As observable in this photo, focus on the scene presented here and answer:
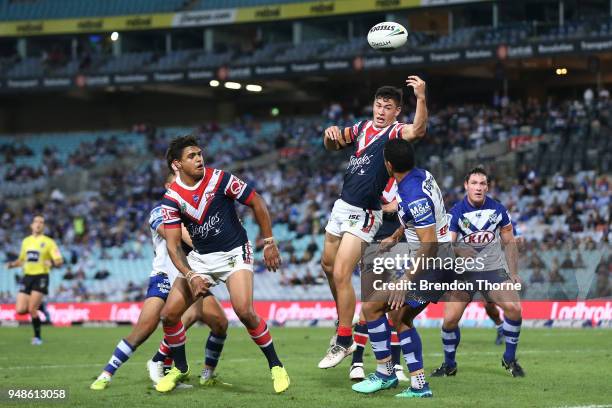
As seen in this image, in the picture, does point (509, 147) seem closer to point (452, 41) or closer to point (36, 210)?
point (452, 41)

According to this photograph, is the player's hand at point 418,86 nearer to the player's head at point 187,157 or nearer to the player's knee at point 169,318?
the player's head at point 187,157

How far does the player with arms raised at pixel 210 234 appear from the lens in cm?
1091

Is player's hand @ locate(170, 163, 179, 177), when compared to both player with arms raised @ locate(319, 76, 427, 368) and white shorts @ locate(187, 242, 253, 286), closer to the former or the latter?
white shorts @ locate(187, 242, 253, 286)

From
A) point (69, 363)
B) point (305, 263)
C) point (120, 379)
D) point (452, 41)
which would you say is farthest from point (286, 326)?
point (452, 41)

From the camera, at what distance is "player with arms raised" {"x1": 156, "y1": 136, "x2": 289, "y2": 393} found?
10914mm

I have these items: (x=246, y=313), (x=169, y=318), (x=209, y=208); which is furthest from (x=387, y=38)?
(x=169, y=318)

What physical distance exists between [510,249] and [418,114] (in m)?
2.98

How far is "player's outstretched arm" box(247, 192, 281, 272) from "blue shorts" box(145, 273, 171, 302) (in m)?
1.81

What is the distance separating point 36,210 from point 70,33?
37.5ft

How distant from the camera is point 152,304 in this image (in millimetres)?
11992

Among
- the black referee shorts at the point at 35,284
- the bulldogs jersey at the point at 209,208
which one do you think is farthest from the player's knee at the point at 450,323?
the black referee shorts at the point at 35,284

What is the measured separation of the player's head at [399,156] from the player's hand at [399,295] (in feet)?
3.52

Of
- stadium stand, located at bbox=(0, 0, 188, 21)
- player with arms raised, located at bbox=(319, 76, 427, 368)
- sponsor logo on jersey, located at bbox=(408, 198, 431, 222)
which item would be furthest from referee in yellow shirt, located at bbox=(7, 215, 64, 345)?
stadium stand, located at bbox=(0, 0, 188, 21)

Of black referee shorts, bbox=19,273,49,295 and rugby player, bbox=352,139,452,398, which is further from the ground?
rugby player, bbox=352,139,452,398
